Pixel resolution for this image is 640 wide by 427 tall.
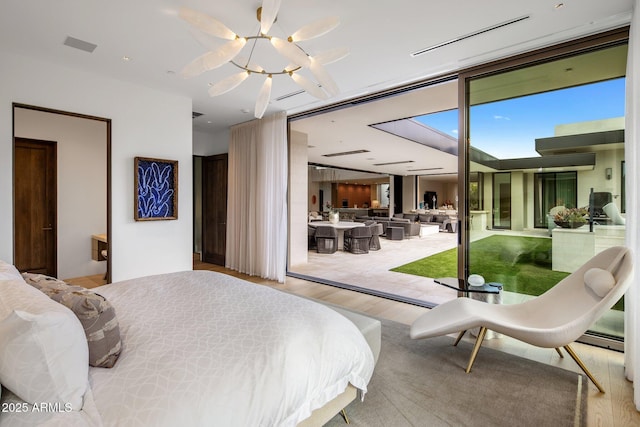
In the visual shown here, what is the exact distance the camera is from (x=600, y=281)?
231 centimetres

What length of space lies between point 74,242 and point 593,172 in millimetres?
7374

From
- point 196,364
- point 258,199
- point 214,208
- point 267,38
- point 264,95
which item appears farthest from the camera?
point 214,208

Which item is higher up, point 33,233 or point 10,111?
point 10,111

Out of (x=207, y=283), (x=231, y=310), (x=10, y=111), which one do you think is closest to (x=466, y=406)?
(x=231, y=310)

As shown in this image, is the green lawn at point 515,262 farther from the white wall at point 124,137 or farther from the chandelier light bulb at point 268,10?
the white wall at point 124,137

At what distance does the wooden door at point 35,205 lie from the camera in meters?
4.99

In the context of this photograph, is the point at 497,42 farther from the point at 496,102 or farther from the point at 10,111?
the point at 10,111

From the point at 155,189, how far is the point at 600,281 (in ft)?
16.9

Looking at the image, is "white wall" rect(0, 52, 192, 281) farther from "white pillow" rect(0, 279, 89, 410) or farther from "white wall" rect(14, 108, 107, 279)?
"white pillow" rect(0, 279, 89, 410)

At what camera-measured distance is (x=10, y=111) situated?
351 cm

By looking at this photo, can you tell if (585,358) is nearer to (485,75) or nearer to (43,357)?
(485,75)

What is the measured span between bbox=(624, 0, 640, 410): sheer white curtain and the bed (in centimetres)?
193

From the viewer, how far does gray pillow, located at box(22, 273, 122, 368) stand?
134 cm

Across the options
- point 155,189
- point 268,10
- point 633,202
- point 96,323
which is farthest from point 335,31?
point 155,189
